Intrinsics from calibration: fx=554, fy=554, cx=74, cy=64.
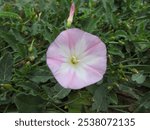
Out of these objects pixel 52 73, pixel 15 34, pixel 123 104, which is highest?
pixel 15 34

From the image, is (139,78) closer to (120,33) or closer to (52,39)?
(120,33)

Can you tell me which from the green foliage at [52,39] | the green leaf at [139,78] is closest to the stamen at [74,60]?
the green foliage at [52,39]

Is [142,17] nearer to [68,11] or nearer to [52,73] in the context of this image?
[68,11]

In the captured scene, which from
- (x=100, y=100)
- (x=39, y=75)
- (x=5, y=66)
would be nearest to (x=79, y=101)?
(x=100, y=100)

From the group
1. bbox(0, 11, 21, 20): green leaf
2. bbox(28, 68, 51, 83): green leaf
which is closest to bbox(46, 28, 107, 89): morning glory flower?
bbox(28, 68, 51, 83): green leaf

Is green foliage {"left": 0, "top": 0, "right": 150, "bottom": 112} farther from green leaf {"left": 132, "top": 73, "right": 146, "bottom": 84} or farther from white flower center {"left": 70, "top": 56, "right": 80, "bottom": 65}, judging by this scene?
white flower center {"left": 70, "top": 56, "right": 80, "bottom": 65}

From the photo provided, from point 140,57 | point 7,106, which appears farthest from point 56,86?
point 140,57
